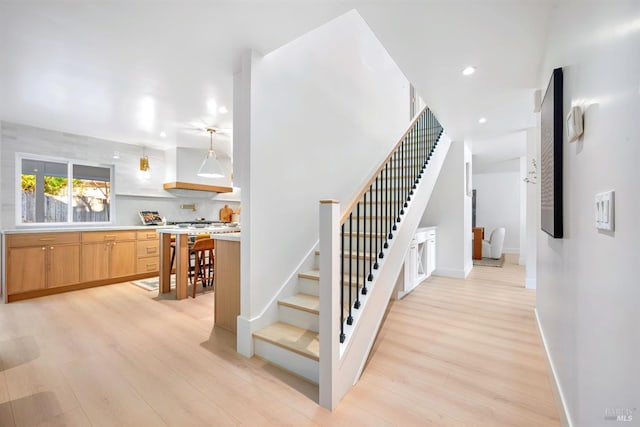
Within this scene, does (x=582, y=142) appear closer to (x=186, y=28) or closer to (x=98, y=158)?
(x=186, y=28)

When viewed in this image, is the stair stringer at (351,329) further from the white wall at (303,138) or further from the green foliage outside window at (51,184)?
the green foliage outside window at (51,184)

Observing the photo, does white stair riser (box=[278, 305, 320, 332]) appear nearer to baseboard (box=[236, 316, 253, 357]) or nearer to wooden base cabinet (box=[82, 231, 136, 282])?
baseboard (box=[236, 316, 253, 357])

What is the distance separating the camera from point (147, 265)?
4789 mm

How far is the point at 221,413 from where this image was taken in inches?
61.4

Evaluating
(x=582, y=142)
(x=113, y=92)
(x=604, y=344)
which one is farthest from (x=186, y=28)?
(x=604, y=344)

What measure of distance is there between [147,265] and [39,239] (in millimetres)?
1439

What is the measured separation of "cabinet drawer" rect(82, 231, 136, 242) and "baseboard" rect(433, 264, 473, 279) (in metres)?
5.23

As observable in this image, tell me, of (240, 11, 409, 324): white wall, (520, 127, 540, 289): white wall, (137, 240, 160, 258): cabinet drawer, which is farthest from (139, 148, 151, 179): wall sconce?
(520, 127, 540, 289): white wall

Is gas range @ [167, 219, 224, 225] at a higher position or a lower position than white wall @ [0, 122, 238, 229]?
lower

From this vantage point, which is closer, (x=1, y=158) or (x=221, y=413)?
(x=221, y=413)

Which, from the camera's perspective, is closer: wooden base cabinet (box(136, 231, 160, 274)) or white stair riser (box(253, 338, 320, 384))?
white stair riser (box(253, 338, 320, 384))

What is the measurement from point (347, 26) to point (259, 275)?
124 inches

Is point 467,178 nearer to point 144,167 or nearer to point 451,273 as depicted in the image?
point 451,273

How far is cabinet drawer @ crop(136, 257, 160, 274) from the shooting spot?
15.4ft
